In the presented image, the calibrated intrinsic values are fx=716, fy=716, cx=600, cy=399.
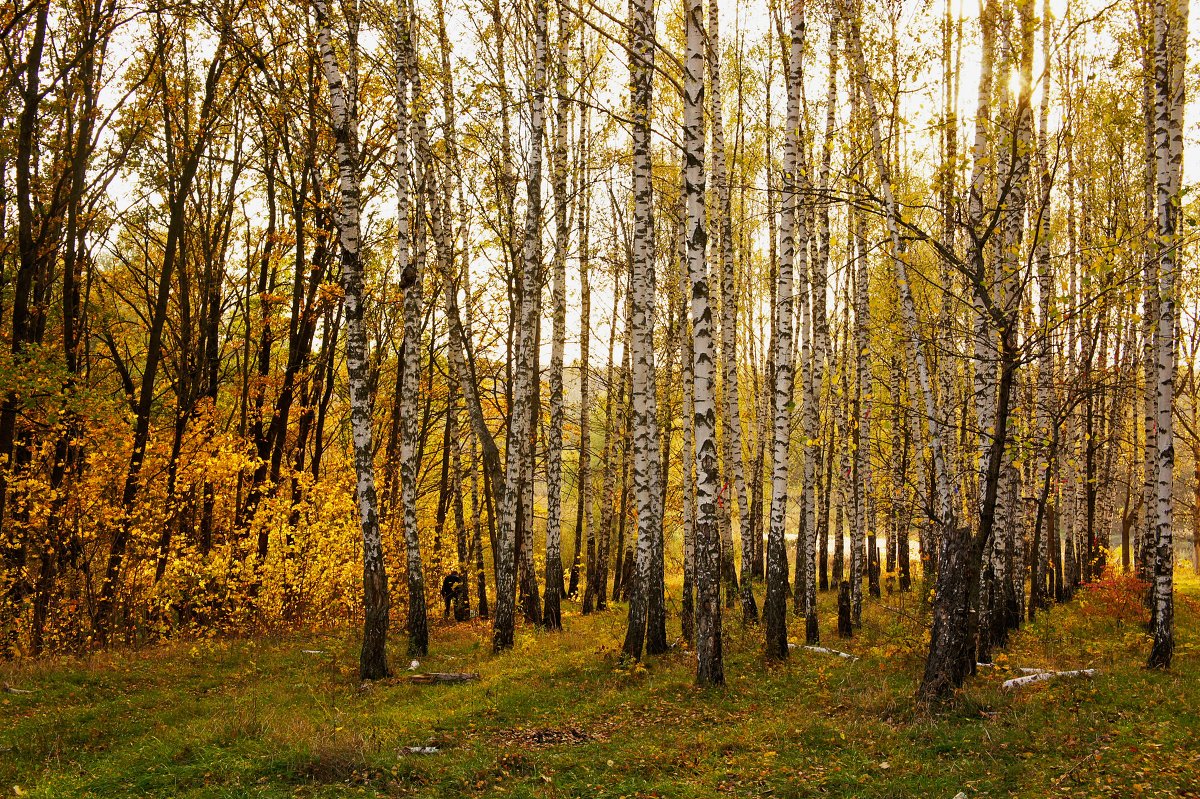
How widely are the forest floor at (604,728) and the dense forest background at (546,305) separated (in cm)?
97

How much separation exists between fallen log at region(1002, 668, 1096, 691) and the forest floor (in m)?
0.18

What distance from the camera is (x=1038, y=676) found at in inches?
398

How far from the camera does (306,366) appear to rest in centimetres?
2061

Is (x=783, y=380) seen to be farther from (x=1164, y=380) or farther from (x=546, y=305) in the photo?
(x=546, y=305)

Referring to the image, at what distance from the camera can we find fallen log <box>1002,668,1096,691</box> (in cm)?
979

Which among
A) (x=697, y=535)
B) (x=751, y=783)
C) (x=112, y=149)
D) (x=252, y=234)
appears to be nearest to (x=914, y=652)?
(x=697, y=535)

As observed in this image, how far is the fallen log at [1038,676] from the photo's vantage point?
9.79 meters

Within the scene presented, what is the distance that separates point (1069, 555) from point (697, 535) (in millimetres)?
17239

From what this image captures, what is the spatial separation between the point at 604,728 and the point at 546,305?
13.5m

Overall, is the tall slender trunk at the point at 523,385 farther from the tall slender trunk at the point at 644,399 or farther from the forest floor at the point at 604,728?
the tall slender trunk at the point at 644,399

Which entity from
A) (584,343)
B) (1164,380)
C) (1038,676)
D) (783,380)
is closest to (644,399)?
(783,380)

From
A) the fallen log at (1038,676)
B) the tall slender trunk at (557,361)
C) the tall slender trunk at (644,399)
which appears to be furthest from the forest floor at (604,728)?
the tall slender trunk at (557,361)

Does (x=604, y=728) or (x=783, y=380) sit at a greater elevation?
(x=783, y=380)

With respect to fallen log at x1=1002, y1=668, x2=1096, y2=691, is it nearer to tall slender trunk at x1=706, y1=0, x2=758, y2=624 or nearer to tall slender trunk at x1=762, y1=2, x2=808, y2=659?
tall slender trunk at x1=762, y1=2, x2=808, y2=659
